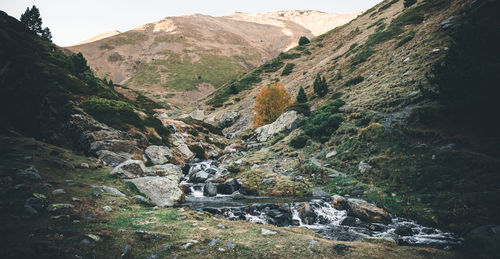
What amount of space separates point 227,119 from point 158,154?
111 feet

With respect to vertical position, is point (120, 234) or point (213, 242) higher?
point (120, 234)

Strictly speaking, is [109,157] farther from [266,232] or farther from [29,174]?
[266,232]

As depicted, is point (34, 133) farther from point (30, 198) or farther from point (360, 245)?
point (360, 245)

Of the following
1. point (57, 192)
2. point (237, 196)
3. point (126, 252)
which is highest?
point (57, 192)

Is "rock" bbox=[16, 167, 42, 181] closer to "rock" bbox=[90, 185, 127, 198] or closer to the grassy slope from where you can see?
the grassy slope

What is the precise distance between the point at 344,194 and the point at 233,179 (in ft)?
35.7

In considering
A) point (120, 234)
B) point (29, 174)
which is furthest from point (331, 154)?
point (29, 174)

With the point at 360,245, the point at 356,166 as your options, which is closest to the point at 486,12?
the point at 356,166

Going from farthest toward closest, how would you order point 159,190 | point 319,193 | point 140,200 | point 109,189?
1. point 319,193
2. point 159,190
3. point 140,200
4. point 109,189

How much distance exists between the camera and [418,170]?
15625 mm

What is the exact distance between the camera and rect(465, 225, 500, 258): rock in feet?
Result: 25.3

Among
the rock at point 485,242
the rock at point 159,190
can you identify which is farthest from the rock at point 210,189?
the rock at point 485,242

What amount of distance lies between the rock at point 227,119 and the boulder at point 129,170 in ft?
136

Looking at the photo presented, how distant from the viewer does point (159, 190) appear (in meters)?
16.2
